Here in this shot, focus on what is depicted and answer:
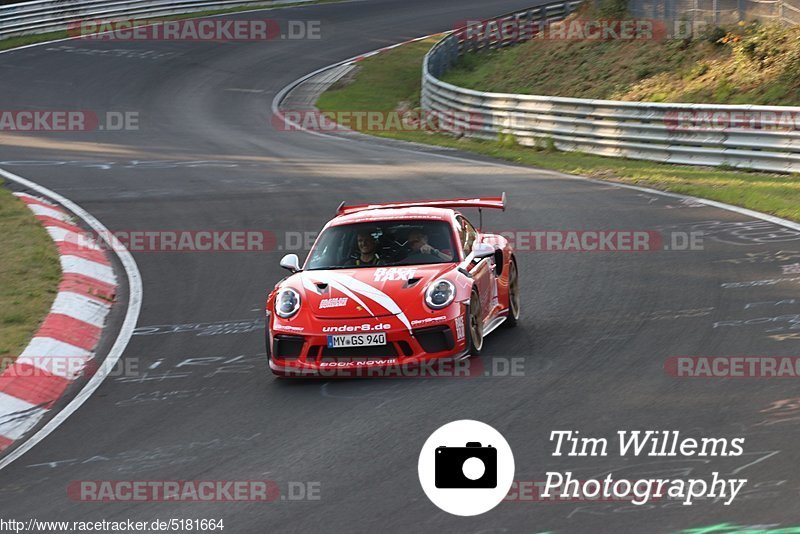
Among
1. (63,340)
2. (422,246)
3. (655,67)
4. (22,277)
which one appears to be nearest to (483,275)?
(422,246)

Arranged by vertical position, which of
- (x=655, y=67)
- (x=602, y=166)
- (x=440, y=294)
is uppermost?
(x=440, y=294)

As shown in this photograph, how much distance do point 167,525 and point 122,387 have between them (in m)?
3.35

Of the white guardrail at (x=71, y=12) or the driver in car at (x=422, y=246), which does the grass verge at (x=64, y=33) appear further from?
the driver in car at (x=422, y=246)

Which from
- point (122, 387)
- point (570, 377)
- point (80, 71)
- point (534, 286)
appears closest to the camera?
point (570, 377)

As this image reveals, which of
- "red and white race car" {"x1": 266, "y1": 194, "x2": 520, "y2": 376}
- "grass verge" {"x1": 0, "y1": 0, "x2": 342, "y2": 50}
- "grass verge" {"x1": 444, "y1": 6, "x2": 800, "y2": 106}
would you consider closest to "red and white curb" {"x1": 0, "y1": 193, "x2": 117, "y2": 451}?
"red and white race car" {"x1": 266, "y1": 194, "x2": 520, "y2": 376}

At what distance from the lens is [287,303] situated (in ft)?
31.5

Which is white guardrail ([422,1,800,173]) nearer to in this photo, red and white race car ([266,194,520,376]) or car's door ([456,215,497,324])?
car's door ([456,215,497,324])

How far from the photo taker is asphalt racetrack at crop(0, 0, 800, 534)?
6621mm

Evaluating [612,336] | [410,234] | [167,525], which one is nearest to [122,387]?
[410,234]

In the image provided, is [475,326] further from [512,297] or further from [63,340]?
[63,340]

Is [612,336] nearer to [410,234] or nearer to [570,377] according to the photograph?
[570,377]

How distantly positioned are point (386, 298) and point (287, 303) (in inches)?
31.8

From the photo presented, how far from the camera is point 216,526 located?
252 inches

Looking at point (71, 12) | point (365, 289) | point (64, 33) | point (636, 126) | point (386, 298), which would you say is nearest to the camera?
point (386, 298)
